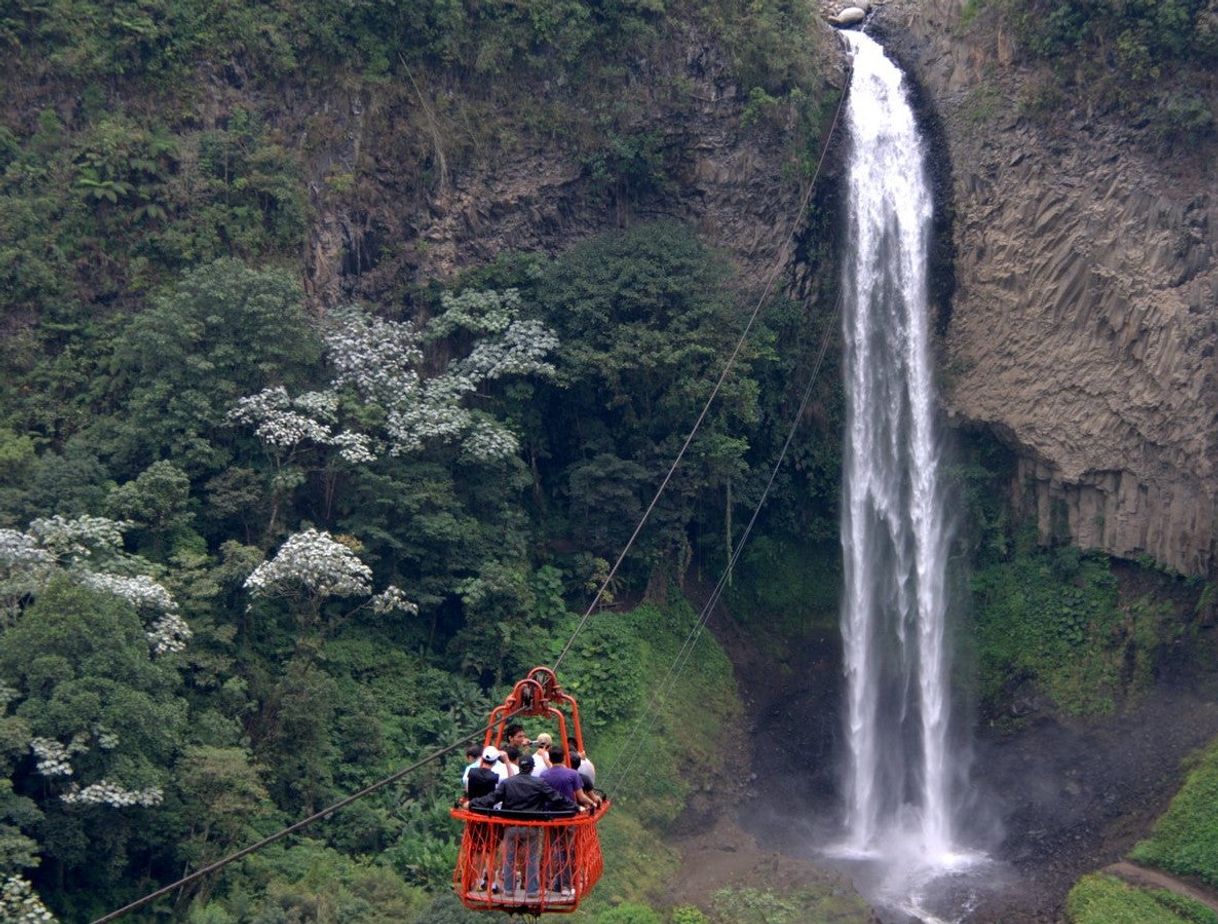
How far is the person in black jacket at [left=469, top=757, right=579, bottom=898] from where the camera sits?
1058 cm

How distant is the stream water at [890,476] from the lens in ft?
85.0

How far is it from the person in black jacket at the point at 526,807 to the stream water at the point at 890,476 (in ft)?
49.9

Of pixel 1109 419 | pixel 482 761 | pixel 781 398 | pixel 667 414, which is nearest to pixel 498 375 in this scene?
pixel 667 414

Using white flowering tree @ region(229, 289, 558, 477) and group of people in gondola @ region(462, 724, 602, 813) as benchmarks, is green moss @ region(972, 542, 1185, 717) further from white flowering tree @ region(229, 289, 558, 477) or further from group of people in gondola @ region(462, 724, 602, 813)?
group of people in gondola @ region(462, 724, 602, 813)

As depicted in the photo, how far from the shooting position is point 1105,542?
2573cm

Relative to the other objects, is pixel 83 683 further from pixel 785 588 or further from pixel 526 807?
pixel 785 588

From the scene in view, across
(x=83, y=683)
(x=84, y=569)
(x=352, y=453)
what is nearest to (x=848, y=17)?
(x=352, y=453)

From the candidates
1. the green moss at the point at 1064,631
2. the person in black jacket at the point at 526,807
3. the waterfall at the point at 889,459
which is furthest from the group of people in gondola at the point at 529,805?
the green moss at the point at 1064,631

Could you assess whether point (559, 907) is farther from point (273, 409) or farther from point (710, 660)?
point (710, 660)

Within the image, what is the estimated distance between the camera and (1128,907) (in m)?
21.1

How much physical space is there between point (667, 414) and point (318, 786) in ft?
29.1

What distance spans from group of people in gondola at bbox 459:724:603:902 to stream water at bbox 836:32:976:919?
1506cm

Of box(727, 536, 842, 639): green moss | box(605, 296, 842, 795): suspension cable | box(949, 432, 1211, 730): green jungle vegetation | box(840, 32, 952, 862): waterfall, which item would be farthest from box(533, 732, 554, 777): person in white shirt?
box(727, 536, 842, 639): green moss

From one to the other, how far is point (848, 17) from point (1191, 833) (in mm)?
15826
